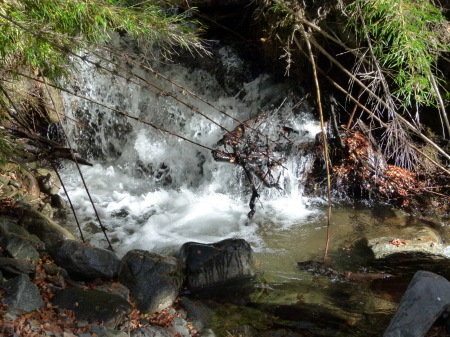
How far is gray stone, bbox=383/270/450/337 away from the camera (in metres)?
3.53

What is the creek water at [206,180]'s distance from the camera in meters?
5.79

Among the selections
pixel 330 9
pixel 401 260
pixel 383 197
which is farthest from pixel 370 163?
pixel 330 9

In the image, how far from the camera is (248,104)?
27.0 ft

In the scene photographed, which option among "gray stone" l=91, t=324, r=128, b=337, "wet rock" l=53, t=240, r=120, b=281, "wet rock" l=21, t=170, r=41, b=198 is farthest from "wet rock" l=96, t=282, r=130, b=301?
"wet rock" l=21, t=170, r=41, b=198

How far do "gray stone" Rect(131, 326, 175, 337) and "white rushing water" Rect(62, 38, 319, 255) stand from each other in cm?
272

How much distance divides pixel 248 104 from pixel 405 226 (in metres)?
3.54

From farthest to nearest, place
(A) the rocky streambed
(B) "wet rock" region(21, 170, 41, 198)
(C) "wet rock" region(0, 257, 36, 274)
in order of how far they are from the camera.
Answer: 1. (B) "wet rock" region(21, 170, 41, 198)
2. (C) "wet rock" region(0, 257, 36, 274)
3. (A) the rocky streambed

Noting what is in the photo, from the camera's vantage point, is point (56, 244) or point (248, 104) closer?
point (56, 244)

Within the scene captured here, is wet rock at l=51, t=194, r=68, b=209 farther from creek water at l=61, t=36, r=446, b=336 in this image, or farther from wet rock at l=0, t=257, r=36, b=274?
wet rock at l=0, t=257, r=36, b=274

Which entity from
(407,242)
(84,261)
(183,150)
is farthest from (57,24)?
(407,242)

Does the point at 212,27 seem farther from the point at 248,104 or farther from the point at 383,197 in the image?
the point at 383,197

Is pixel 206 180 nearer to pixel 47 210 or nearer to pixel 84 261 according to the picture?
pixel 47 210

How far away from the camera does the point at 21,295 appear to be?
11.7 feet

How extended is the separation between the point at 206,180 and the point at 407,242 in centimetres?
350
